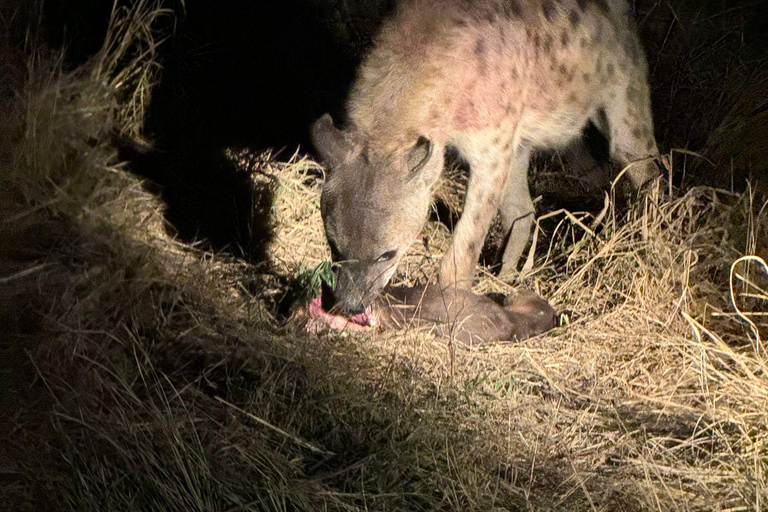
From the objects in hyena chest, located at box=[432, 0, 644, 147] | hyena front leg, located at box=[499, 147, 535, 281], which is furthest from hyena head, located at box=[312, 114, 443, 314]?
hyena front leg, located at box=[499, 147, 535, 281]

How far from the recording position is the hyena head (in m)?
3.33

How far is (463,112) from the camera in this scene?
11.8 ft

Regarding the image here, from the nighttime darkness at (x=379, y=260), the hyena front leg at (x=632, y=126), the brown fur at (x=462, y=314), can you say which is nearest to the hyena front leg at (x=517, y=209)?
the nighttime darkness at (x=379, y=260)

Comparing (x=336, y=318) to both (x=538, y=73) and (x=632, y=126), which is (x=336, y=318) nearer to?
(x=538, y=73)

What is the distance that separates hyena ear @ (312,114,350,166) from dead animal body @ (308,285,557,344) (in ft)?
1.86

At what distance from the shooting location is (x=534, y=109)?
3924 mm

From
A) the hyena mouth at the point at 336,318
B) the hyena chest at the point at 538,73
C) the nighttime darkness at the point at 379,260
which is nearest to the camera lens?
the nighttime darkness at the point at 379,260

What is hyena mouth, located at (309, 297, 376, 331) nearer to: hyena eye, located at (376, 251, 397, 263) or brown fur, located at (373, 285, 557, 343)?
brown fur, located at (373, 285, 557, 343)

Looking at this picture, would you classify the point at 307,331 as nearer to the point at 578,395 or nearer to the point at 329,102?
the point at 578,395

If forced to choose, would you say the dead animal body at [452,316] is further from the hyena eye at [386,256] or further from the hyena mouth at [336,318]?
the hyena eye at [386,256]

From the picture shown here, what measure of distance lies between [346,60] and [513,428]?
206 cm

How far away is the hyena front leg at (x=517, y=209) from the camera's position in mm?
4227

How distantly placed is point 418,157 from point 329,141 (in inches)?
13.7

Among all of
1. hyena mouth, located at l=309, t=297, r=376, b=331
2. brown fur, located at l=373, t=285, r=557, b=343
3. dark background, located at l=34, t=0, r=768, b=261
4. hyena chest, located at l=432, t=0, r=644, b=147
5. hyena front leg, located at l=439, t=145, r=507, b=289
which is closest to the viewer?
hyena mouth, located at l=309, t=297, r=376, b=331
